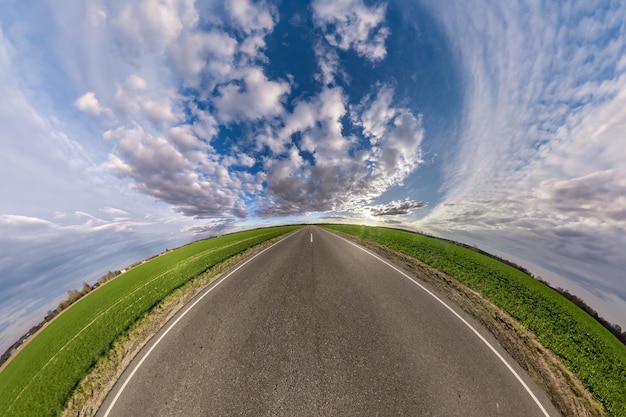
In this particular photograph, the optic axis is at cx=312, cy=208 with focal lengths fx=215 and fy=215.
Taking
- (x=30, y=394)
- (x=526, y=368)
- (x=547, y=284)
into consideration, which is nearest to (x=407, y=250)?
(x=547, y=284)

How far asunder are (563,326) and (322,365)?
970cm

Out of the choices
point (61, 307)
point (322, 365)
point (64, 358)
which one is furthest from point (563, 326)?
point (61, 307)

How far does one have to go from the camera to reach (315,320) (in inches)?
295

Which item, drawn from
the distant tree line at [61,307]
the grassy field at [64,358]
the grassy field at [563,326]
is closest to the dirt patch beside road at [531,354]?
the grassy field at [563,326]

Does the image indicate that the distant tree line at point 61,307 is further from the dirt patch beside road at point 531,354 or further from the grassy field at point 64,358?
the dirt patch beside road at point 531,354

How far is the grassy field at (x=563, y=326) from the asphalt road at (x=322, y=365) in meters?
2.18

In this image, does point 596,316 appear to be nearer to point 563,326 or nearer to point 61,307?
point 563,326

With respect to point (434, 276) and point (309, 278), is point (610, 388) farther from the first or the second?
point (309, 278)

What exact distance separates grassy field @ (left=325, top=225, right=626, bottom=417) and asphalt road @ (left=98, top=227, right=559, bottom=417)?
218 cm

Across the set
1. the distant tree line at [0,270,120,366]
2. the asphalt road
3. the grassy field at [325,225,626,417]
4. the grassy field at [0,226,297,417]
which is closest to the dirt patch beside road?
the grassy field at [325,225,626,417]

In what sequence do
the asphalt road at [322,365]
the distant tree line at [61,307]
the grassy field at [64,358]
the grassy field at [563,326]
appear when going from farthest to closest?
the distant tree line at [61,307] < the grassy field at [64,358] < the grassy field at [563,326] < the asphalt road at [322,365]

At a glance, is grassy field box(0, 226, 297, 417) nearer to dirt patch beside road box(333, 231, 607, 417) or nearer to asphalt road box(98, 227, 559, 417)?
asphalt road box(98, 227, 559, 417)

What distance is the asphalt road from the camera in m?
4.66

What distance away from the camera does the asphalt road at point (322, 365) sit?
15.3 feet
